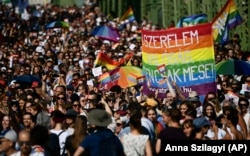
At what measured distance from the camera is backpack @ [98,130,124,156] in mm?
10305

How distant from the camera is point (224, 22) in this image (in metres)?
23.1

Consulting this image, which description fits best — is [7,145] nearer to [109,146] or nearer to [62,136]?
[109,146]

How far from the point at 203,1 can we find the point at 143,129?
26207mm

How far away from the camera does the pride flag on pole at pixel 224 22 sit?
22719mm

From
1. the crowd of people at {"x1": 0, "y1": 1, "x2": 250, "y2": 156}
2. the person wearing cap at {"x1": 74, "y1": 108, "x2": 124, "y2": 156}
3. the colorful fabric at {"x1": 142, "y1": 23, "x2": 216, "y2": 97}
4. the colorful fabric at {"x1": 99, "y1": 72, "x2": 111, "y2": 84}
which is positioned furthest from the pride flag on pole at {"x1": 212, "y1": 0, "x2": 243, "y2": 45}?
the person wearing cap at {"x1": 74, "y1": 108, "x2": 124, "y2": 156}

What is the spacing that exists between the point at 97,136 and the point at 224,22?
42.9ft

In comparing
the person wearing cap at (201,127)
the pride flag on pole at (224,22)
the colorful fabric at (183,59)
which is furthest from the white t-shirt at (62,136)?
A: the pride flag on pole at (224,22)

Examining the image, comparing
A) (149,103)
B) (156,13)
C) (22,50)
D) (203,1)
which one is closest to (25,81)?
(149,103)

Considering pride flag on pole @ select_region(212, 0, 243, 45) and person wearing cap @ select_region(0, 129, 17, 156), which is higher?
pride flag on pole @ select_region(212, 0, 243, 45)

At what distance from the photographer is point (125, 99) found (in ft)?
54.8

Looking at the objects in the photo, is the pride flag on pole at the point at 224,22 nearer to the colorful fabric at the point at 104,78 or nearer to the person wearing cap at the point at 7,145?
the colorful fabric at the point at 104,78

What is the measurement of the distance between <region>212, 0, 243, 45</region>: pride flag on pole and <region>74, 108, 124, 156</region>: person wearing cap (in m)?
12.3

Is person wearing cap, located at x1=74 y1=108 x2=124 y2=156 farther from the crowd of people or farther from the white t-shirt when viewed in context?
the white t-shirt

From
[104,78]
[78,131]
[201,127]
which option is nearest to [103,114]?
[78,131]
